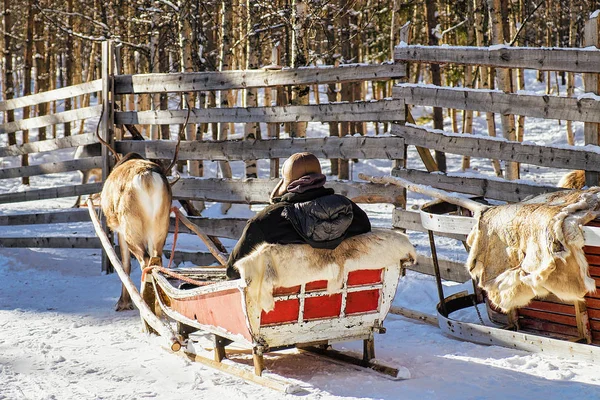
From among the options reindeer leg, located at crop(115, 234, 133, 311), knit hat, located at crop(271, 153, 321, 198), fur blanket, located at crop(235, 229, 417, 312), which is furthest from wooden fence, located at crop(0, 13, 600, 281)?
knit hat, located at crop(271, 153, 321, 198)

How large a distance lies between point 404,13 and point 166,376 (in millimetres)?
16680

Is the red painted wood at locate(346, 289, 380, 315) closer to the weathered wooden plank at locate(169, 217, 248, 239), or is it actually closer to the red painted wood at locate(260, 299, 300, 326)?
the red painted wood at locate(260, 299, 300, 326)

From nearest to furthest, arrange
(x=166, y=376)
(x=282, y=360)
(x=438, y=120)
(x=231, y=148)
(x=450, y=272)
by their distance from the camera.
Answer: (x=166, y=376)
(x=282, y=360)
(x=450, y=272)
(x=231, y=148)
(x=438, y=120)

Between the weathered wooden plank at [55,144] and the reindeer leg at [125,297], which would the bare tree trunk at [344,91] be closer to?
the weathered wooden plank at [55,144]

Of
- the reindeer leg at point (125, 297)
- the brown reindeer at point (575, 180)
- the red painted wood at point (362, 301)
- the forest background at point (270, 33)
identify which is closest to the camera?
the red painted wood at point (362, 301)

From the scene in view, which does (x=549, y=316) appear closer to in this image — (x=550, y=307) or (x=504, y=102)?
(x=550, y=307)

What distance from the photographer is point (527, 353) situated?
5.21 meters

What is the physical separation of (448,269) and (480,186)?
827mm

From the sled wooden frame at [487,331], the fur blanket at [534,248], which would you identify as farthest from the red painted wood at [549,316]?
the fur blanket at [534,248]

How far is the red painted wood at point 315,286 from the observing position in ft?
15.3

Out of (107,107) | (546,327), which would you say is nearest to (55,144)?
(107,107)

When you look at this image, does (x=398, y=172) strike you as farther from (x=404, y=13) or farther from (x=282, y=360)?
(x=404, y=13)

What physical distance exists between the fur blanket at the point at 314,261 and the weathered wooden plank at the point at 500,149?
177 centimetres

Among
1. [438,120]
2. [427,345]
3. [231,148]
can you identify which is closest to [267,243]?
[427,345]
